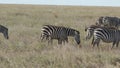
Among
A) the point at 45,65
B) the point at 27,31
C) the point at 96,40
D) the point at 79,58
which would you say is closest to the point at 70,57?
the point at 79,58

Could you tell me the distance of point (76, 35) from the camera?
559 inches

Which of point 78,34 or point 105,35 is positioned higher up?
point 105,35

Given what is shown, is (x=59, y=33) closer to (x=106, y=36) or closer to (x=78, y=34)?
(x=78, y=34)

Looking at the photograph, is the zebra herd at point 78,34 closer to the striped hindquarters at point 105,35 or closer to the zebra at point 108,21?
the striped hindquarters at point 105,35

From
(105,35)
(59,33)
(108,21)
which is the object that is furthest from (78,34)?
(108,21)

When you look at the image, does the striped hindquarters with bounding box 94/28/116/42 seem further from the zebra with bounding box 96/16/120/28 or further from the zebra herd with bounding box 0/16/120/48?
the zebra with bounding box 96/16/120/28

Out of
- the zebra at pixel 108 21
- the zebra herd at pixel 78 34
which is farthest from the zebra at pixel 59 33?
the zebra at pixel 108 21

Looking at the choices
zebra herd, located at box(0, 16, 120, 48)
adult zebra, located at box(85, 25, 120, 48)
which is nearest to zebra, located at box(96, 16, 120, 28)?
zebra herd, located at box(0, 16, 120, 48)

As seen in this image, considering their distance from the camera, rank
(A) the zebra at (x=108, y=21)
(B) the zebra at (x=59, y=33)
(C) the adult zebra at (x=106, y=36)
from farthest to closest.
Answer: (A) the zebra at (x=108, y=21)
(B) the zebra at (x=59, y=33)
(C) the adult zebra at (x=106, y=36)

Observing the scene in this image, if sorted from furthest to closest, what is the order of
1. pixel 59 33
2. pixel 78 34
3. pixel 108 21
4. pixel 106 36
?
pixel 108 21 < pixel 78 34 < pixel 59 33 < pixel 106 36

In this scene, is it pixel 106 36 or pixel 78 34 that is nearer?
pixel 106 36

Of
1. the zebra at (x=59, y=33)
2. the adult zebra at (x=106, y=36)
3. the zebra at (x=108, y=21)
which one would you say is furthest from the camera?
the zebra at (x=108, y=21)

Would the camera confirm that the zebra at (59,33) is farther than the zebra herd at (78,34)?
Yes

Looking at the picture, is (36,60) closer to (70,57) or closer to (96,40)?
(70,57)
